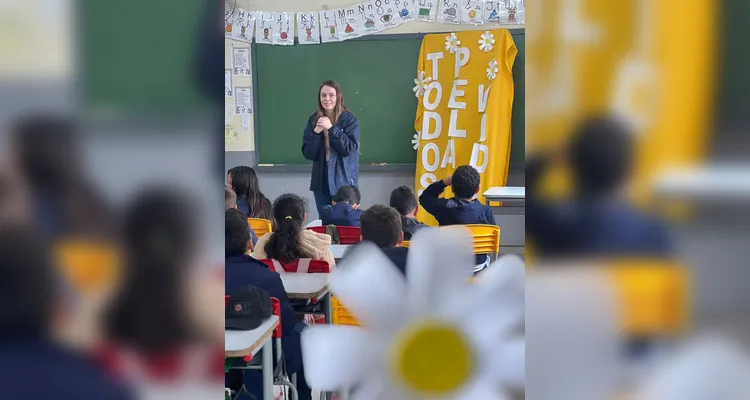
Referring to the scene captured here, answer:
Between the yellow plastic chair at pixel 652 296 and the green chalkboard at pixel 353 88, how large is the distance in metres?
3.26

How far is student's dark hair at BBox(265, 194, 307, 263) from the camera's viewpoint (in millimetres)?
1692

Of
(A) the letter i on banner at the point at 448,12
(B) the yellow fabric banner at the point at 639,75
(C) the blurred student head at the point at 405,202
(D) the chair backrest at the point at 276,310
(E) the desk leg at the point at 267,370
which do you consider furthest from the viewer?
(A) the letter i on banner at the point at 448,12

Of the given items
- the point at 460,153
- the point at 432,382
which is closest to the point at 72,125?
the point at 432,382

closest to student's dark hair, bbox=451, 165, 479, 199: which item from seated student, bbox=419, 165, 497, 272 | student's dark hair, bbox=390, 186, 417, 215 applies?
seated student, bbox=419, 165, 497, 272

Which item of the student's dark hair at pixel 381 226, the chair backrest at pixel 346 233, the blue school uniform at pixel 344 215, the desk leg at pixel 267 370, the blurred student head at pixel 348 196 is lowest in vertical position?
the desk leg at pixel 267 370

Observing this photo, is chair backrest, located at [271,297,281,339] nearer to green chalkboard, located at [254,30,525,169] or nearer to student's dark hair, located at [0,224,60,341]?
student's dark hair, located at [0,224,60,341]

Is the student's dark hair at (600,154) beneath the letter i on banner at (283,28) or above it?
beneath

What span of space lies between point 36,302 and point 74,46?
0.69 ft

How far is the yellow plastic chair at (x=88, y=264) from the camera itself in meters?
0.49

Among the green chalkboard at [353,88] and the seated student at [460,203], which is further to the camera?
the green chalkboard at [353,88]

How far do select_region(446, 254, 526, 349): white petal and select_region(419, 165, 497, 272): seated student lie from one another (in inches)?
41.1

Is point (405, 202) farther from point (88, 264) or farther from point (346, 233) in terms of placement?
point (88, 264)

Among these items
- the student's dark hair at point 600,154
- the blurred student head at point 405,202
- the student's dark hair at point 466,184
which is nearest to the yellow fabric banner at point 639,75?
the student's dark hair at point 600,154

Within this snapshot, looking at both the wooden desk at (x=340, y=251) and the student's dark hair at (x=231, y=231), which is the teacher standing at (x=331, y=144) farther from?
the student's dark hair at (x=231, y=231)
